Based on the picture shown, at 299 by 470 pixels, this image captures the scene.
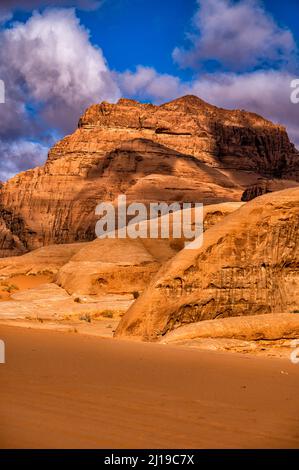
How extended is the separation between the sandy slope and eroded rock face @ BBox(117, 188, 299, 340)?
343cm

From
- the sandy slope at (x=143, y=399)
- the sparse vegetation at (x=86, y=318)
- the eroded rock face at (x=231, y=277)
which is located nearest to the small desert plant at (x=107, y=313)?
the sparse vegetation at (x=86, y=318)

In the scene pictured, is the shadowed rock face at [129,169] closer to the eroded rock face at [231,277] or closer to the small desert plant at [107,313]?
the small desert plant at [107,313]

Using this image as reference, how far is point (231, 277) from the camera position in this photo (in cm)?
1378

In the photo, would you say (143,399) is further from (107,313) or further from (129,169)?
(129,169)

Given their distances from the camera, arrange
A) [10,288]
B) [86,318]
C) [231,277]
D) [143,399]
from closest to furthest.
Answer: [143,399] → [231,277] → [86,318] → [10,288]

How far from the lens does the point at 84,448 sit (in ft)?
13.4

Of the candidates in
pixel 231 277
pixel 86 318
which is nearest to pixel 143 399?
pixel 231 277

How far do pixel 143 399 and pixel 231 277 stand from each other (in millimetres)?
8152

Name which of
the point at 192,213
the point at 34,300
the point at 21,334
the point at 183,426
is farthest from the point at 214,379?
the point at 192,213

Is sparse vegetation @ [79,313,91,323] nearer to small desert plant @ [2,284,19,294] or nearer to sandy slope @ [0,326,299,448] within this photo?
small desert plant @ [2,284,19,294]

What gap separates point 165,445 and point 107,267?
24.2 metres

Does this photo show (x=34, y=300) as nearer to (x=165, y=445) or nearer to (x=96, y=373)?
(x=96, y=373)

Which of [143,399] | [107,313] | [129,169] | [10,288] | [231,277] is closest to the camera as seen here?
[143,399]
